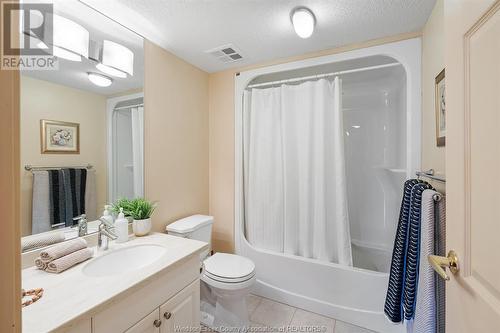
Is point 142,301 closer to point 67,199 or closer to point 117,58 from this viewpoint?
point 67,199

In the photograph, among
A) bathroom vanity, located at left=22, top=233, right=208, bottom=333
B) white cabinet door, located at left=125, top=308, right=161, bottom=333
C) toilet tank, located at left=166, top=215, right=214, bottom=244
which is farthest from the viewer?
toilet tank, located at left=166, top=215, right=214, bottom=244

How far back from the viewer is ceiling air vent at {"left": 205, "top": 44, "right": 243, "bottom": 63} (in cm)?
184

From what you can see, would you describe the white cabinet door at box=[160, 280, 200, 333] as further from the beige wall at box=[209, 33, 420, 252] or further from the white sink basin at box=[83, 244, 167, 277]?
the beige wall at box=[209, 33, 420, 252]

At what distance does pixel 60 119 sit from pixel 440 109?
210 centimetres

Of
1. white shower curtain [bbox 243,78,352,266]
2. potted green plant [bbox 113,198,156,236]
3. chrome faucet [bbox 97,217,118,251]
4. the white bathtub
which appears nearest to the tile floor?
the white bathtub

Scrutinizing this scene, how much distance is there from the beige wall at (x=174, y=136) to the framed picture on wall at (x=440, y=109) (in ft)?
6.01

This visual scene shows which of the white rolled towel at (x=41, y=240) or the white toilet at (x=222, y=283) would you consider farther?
the white toilet at (x=222, y=283)

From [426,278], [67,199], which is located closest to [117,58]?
[67,199]

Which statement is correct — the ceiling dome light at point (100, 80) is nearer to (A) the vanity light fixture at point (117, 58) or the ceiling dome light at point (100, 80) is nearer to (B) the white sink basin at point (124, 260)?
(A) the vanity light fixture at point (117, 58)

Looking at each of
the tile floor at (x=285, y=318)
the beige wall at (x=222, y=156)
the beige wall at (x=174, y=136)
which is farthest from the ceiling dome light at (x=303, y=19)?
the tile floor at (x=285, y=318)

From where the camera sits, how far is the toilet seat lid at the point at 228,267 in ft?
5.25

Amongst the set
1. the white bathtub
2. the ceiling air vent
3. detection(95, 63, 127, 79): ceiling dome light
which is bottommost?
the white bathtub

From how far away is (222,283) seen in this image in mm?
1569

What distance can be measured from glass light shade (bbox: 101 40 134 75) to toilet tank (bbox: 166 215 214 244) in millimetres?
1194
